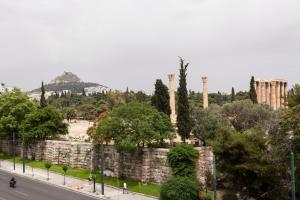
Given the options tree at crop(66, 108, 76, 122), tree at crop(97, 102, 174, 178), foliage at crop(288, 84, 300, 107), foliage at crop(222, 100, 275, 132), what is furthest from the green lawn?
tree at crop(66, 108, 76, 122)

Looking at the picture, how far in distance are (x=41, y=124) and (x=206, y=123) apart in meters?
24.9

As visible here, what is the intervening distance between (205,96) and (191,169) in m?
44.2

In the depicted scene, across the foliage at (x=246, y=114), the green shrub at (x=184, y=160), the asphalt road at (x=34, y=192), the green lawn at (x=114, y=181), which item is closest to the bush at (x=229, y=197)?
the green shrub at (x=184, y=160)

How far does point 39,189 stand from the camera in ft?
148

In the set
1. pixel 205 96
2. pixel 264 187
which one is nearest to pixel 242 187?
pixel 264 187

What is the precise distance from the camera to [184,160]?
131 feet

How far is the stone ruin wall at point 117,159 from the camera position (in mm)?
41625

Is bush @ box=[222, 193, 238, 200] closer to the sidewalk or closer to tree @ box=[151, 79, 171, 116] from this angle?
the sidewalk

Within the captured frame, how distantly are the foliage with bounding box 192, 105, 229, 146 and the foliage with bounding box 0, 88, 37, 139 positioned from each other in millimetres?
28432

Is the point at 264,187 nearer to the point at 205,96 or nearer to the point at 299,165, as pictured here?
the point at 299,165

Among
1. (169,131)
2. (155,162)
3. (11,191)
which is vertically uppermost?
(169,131)

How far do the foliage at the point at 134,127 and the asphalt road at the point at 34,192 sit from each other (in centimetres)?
692

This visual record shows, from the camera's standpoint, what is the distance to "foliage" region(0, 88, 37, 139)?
70062 millimetres

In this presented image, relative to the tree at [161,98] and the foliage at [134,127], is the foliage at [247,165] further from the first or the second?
the tree at [161,98]
